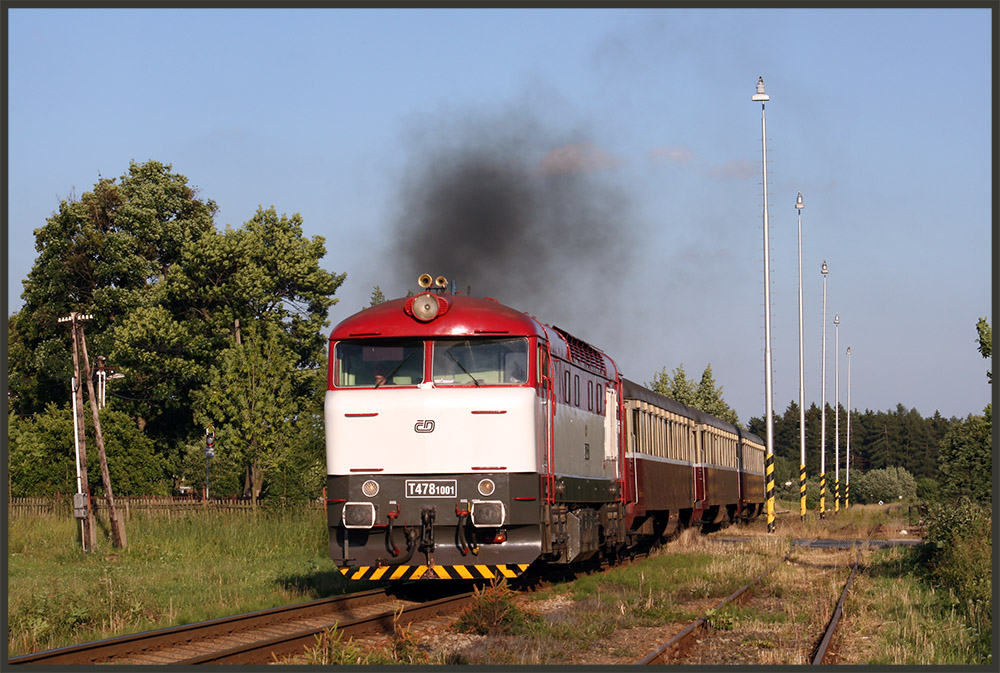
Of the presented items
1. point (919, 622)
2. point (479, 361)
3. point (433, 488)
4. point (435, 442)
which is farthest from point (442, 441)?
point (919, 622)

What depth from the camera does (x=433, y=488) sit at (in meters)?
15.3

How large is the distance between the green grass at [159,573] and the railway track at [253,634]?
4.07ft

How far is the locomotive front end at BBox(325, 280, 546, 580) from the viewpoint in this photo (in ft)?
50.0

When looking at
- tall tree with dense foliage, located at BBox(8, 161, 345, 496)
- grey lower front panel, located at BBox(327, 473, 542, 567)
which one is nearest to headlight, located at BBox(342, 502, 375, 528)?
grey lower front panel, located at BBox(327, 473, 542, 567)

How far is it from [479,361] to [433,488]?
1813 millimetres

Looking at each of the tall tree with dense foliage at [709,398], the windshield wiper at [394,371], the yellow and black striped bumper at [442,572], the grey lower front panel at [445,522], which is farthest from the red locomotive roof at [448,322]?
the tall tree with dense foliage at [709,398]

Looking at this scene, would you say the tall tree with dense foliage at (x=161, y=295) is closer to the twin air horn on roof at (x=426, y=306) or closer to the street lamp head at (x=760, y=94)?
the street lamp head at (x=760, y=94)

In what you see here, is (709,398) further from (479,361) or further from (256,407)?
(479,361)

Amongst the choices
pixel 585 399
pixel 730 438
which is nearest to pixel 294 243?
pixel 730 438

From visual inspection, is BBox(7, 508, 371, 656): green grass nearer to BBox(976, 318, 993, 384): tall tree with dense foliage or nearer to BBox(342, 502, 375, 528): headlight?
BBox(342, 502, 375, 528): headlight

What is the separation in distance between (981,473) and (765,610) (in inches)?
1087

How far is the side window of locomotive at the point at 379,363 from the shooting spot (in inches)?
619

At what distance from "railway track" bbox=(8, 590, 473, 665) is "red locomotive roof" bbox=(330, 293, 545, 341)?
3.65m

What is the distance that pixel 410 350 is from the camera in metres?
15.8
